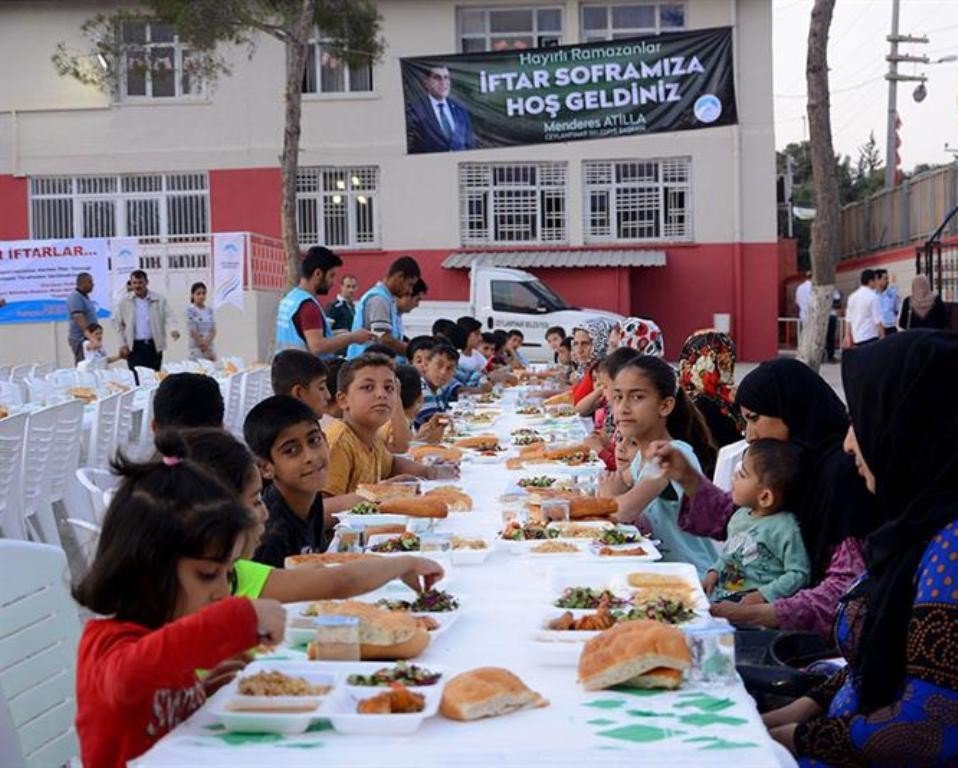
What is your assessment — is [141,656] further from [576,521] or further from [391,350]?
[391,350]

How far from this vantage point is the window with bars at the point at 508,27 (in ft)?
85.6

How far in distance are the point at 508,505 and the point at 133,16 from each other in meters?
18.9

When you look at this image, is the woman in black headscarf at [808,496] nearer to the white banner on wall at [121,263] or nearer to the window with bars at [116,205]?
the white banner on wall at [121,263]

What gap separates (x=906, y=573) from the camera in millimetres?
2775

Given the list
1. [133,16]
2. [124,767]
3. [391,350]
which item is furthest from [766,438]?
[133,16]

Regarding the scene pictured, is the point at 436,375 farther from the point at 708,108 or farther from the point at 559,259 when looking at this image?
the point at 559,259

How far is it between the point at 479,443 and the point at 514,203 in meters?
19.0

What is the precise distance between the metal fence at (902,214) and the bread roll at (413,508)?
1893 cm

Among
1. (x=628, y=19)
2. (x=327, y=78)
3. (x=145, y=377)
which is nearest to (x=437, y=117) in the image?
(x=327, y=78)

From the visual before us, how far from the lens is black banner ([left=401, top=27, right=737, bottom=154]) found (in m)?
20.3

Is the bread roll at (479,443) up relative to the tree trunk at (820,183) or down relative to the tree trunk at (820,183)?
down

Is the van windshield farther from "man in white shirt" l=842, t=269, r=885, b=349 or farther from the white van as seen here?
"man in white shirt" l=842, t=269, r=885, b=349

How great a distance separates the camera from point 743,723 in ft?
7.79

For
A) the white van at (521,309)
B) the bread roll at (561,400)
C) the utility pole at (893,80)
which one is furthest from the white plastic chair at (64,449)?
the utility pole at (893,80)
